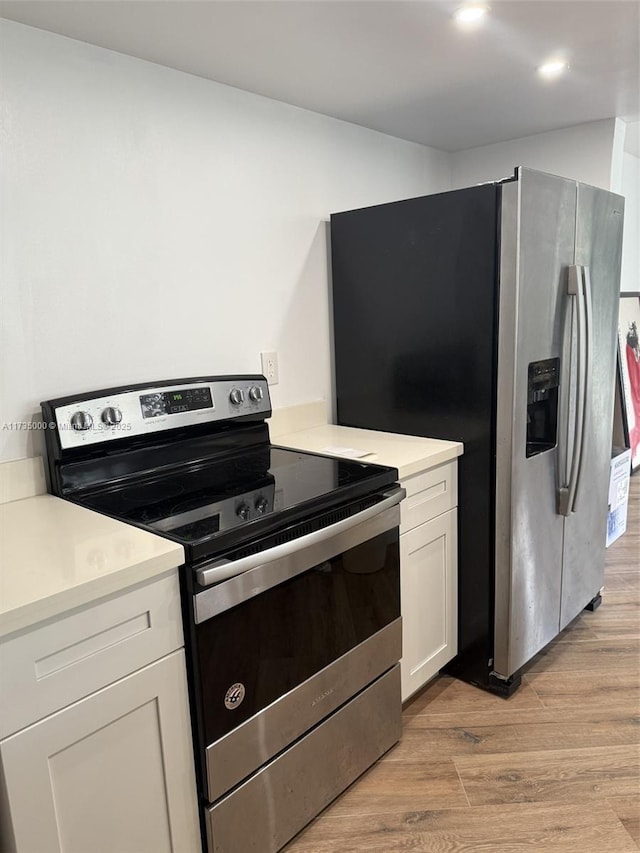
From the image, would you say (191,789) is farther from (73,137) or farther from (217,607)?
(73,137)

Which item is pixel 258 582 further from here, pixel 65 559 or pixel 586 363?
pixel 586 363

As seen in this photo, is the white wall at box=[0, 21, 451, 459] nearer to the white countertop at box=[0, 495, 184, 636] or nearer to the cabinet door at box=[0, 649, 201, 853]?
the white countertop at box=[0, 495, 184, 636]

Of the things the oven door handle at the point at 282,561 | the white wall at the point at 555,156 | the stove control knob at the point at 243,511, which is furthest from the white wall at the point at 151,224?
the white wall at the point at 555,156

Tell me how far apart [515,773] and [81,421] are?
1606 millimetres

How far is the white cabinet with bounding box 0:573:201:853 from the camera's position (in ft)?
3.62

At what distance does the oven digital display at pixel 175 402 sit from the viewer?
185 centimetres

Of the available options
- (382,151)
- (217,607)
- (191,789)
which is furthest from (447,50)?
(191,789)

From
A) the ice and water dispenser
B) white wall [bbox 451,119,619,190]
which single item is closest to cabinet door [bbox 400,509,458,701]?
the ice and water dispenser

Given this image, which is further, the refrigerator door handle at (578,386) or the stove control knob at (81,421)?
the refrigerator door handle at (578,386)

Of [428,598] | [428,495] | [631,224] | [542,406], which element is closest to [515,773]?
[428,598]

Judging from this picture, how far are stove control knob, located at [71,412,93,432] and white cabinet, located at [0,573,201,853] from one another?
591 millimetres

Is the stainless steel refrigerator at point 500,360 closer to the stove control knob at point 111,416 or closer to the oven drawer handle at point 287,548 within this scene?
the oven drawer handle at point 287,548

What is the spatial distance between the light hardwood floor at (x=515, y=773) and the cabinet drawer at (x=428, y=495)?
69 cm

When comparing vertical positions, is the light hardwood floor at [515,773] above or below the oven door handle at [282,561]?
below
